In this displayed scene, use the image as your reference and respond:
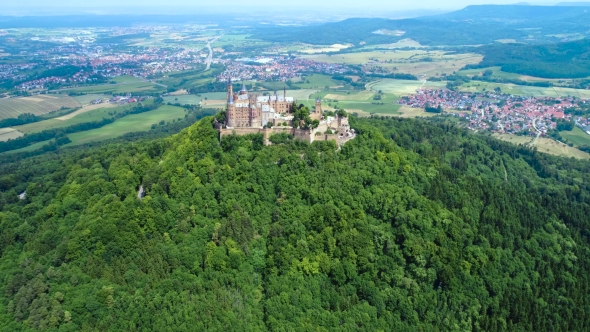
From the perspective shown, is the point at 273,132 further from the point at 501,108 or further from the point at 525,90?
the point at 525,90

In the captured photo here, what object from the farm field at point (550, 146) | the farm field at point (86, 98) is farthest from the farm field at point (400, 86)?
the farm field at point (86, 98)

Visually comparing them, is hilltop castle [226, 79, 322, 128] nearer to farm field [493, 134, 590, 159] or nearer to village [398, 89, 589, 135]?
farm field [493, 134, 590, 159]

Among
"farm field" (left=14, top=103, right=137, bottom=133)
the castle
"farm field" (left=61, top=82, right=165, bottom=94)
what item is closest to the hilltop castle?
the castle

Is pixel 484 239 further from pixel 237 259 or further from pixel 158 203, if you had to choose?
pixel 158 203

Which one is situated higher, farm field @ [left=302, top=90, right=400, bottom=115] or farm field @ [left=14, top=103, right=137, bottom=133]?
farm field @ [left=302, top=90, right=400, bottom=115]

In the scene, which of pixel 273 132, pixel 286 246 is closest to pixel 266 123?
pixel 273 132

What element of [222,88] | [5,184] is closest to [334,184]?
[5,184]
